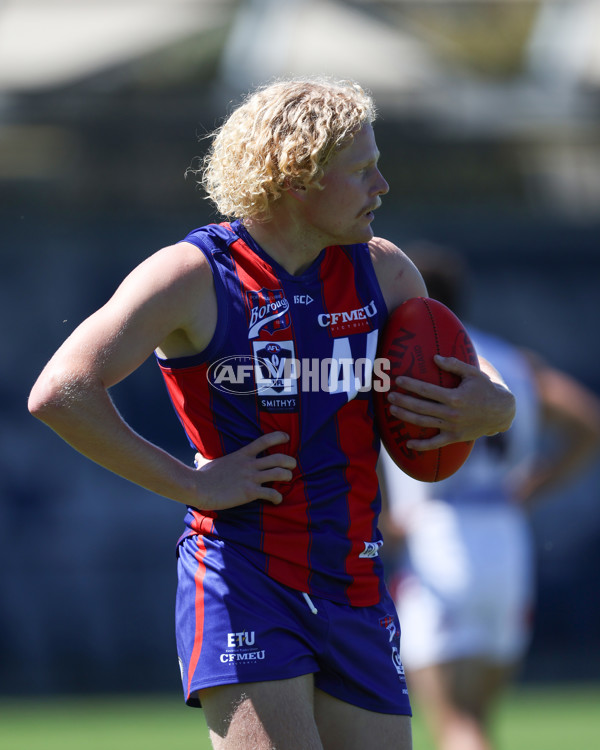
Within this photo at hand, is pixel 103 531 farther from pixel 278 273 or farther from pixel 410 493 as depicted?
pixel 278 273

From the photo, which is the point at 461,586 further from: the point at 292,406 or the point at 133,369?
the point at 133,369

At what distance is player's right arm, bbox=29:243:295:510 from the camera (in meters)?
2.55

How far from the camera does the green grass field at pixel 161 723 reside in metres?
6.48

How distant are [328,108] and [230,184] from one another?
1.02 feet

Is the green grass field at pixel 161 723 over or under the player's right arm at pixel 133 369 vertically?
under

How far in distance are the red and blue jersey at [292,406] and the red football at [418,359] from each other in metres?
0.06

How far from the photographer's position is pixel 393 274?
9.84ft

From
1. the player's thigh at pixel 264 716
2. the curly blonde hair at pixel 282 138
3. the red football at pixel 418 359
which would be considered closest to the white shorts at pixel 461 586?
the red football at pixel 418 359

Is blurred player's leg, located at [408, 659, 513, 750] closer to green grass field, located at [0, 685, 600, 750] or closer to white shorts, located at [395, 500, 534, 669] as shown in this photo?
white shorts, located at [395, 500, 534, 669]

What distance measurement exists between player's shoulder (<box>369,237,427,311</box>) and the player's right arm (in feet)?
1.66

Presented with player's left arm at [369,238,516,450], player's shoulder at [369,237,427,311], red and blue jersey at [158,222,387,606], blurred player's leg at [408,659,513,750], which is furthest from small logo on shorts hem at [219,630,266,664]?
blurred player's leg at [408,659,513,750]

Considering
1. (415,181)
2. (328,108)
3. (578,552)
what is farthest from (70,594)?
(328,108)

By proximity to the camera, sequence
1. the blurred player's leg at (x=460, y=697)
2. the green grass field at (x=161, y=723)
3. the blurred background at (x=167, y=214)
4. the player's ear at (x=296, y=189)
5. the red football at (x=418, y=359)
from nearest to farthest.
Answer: the player's ear at (x=296, y=189) → the red football at (x=418, y=359) → the blurred player's leg at (x=460, y=697) → the green grass field at (x=161, y=723) → the blurred background at (x=167, y=214)

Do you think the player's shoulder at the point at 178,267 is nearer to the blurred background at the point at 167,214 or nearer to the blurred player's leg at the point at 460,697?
the blurred player's leg at the point at 460,697
